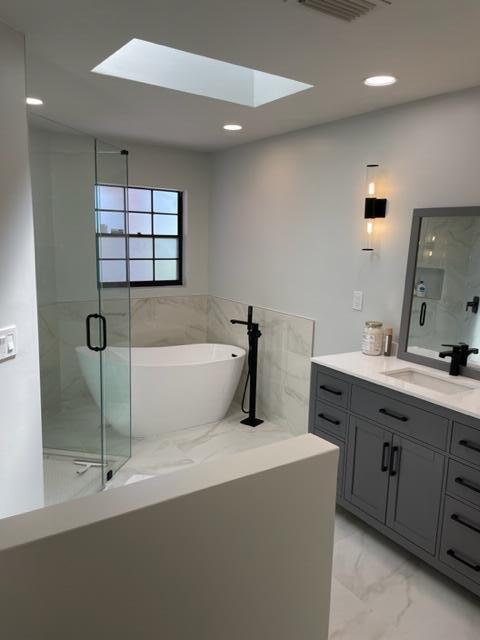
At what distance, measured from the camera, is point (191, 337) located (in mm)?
5020

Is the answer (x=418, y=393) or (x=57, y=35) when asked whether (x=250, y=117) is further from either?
(x=418, y=393)

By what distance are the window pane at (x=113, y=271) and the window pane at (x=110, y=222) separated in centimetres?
22

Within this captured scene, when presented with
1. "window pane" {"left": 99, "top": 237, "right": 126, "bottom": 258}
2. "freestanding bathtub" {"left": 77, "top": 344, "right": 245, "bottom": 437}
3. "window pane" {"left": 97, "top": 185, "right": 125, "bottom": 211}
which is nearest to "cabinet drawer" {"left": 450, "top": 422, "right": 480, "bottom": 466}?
"freestanding bathtub" {"left": 77, "top": 344, "right": 245, "bottom": 437}

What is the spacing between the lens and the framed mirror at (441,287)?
8.61ft

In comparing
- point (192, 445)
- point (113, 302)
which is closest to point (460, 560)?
point (192, 445)

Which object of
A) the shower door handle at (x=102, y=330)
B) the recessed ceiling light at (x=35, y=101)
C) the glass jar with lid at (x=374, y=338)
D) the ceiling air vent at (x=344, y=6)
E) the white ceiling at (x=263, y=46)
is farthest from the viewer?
the shower door handle at (x=102, y=330)

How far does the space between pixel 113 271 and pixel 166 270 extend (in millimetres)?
1505

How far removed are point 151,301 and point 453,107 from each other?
3.11 meters

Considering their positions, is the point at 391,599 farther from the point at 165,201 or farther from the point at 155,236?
the point at 165,201

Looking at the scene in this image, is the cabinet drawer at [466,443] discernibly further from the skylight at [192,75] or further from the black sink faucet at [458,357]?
the skylight at [192,75]

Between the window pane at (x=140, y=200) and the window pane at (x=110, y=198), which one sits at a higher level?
the window pane at (x=140, y=200)

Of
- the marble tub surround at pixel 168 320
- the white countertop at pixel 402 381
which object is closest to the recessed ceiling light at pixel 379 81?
the white countertop at pixel 402 381

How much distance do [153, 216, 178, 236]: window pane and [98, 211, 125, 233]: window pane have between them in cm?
133

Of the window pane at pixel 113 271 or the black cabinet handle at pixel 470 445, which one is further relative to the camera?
the window pane at pixel 113 271
